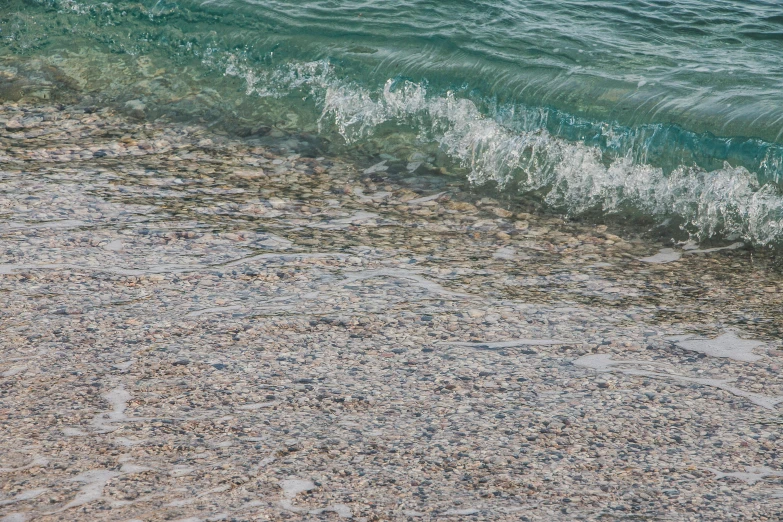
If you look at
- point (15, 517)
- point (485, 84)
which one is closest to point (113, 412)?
point (15, 517)

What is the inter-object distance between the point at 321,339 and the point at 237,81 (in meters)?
4.75

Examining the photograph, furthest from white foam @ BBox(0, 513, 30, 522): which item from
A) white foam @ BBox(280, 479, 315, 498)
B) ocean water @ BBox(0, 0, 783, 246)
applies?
ocean water @ BBox(0, 0, 783, 246)

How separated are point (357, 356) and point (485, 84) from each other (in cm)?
432

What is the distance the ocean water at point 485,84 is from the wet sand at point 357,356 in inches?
25.7

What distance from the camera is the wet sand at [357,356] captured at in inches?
129

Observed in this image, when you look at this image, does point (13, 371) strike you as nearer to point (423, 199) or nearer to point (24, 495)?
point (24, 495)

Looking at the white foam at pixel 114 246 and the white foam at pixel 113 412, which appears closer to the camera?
the white foam at pixel 113 412

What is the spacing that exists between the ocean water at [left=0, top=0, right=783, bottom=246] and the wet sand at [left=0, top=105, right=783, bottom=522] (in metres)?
0.65

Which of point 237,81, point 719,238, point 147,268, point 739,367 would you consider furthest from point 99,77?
point 739,367

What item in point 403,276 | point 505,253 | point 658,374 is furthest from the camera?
point 505,253

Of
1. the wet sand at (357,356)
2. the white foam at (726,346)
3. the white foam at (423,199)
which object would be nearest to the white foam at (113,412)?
the wet sand at (357,356)

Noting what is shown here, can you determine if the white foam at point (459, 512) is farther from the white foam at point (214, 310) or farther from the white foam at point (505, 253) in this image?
the white foam at point (505, 253)

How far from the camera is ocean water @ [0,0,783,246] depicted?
659cm

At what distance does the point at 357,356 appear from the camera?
4180 mm
